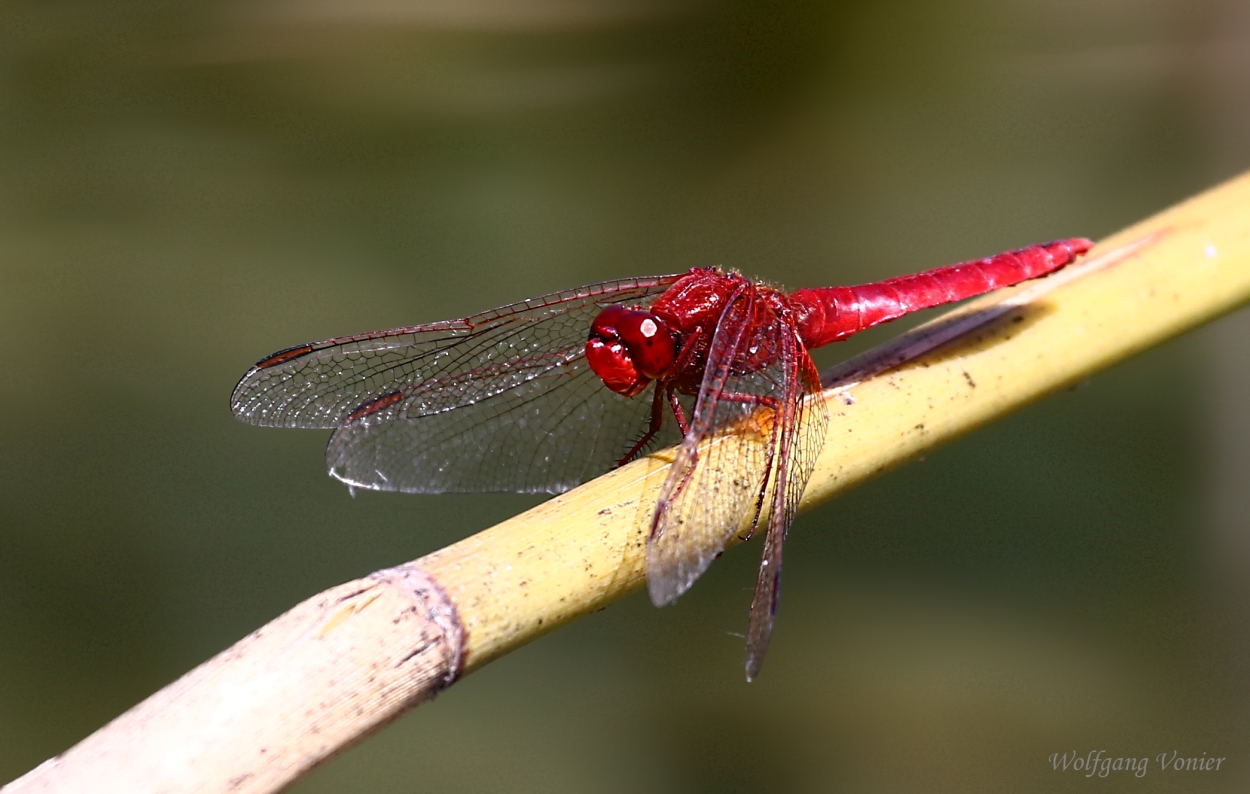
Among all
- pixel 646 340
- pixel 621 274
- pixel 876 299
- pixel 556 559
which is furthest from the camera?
pixel 621 274

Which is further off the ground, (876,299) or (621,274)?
(621,274)

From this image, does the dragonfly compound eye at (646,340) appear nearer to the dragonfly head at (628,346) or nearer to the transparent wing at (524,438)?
the dragonfly head at (628,346)

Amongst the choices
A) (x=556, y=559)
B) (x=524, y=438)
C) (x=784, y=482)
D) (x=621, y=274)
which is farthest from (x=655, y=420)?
(x=621, y=274)

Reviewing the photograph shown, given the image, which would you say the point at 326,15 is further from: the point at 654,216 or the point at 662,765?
the point at 662,765

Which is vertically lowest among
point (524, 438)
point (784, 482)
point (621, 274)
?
point (784, 482)

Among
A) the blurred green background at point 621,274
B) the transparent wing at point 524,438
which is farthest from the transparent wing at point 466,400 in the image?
the blurred green background at point 621,274

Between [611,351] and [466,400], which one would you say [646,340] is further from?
[466,400]

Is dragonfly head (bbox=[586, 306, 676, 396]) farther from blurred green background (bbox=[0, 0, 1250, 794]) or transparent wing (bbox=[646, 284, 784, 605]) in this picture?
blurred green background (bbox=[0, 0, 1250, 794])
